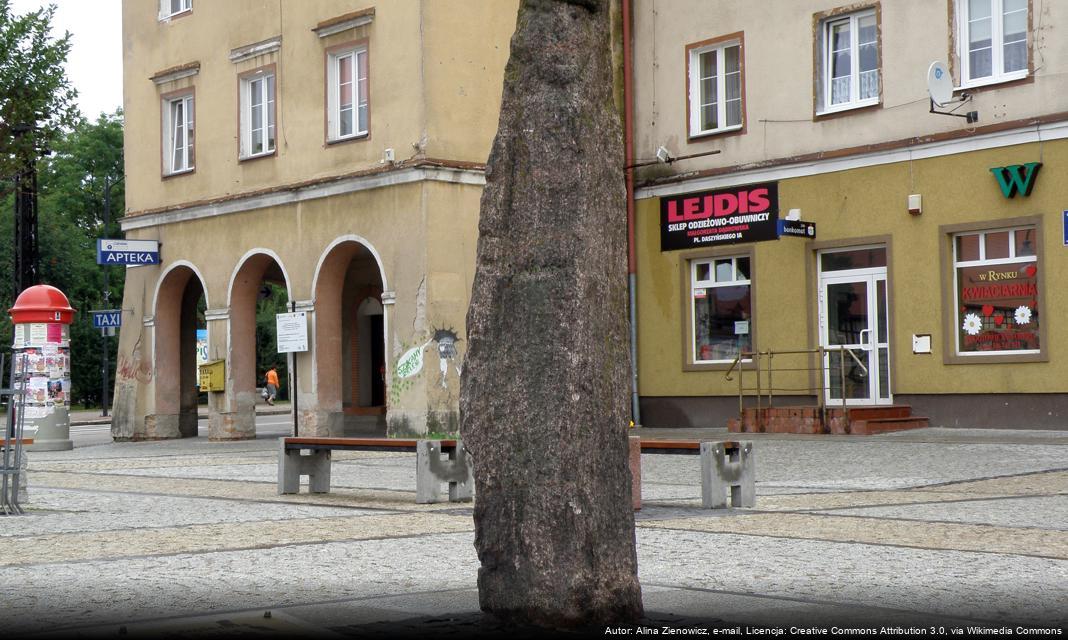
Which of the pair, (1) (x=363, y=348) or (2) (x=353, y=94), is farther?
(1) (x=363, y=348)

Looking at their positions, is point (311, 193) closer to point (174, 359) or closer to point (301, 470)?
point (174, 359)

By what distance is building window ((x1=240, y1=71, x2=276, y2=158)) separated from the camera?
1137 inches

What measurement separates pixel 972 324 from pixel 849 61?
4802 mm

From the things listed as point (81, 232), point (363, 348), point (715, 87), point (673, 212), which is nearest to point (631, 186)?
point (673, 212)

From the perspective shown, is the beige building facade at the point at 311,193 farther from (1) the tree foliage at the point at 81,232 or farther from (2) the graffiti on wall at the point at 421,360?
(1) the tree foliage at the point at 81,232

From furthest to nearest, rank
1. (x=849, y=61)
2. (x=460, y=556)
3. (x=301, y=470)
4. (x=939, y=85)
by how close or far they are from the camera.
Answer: (x=849, y=61) → (x=939, y=85) → (x=301, y=470) → (x=460, y=556)

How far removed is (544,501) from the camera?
18.9 ft

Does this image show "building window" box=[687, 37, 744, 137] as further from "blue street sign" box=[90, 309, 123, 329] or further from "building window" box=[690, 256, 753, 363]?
"blue street sign" box=[90, 309, 123, 329]

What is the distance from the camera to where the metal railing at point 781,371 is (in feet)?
79.0

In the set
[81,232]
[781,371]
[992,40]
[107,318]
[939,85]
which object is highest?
[81,232]

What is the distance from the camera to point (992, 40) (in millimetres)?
22109

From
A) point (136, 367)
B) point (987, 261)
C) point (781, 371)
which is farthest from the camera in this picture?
point (136, 367)

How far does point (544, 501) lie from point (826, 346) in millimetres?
19388

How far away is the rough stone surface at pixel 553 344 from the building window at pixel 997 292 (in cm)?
1684
